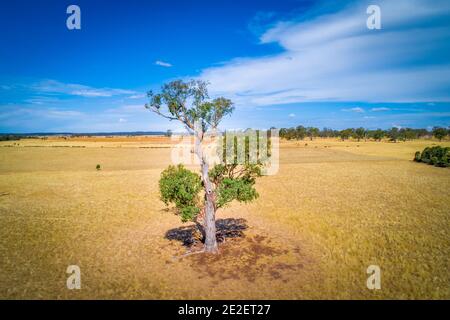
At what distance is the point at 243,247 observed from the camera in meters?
19.5

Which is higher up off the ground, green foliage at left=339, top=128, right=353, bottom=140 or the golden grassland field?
green foliage at left=339, top=128, right=353, bottom=140

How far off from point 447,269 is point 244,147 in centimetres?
1382

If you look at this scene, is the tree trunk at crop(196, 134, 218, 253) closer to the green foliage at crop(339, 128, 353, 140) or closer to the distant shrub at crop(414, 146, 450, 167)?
the distant shrub at crop(414, 146, 450, 167)

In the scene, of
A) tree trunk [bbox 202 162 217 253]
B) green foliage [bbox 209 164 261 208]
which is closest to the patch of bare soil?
tree trunk [bbox 202 162 217 253]

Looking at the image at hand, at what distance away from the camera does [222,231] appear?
898 inches

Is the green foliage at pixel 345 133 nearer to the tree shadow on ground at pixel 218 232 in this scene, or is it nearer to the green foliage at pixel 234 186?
the tree shadow on ground at pixel 218 232

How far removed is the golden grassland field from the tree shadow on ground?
2.24 feet

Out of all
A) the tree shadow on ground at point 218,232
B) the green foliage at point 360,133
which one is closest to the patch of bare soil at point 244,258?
the tree shadow on ground at point 218,232

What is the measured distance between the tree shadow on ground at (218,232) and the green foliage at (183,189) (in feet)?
11.5

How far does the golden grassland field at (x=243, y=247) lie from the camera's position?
1431cm

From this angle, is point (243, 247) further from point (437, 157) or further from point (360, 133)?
point (360, 133)

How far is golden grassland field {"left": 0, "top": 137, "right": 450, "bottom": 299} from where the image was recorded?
14.3 m
